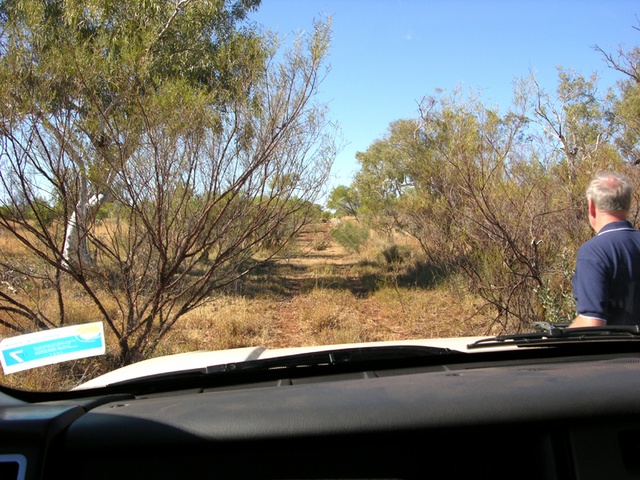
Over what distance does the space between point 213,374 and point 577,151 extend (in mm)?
7553

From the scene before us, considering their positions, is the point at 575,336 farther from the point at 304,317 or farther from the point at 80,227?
the point at 304,317

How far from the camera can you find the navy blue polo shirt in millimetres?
2352

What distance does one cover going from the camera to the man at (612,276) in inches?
92.6

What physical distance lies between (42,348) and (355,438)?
1.76m

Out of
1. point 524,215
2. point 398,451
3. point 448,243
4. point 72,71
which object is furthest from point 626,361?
point 448,243

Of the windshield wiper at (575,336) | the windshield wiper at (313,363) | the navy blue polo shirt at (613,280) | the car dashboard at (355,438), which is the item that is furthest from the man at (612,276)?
the car dashboard at (355,438)

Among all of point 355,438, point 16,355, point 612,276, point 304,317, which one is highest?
point 612,276

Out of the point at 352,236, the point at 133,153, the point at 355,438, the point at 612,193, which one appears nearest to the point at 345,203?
the point at 352,236

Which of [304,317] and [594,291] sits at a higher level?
[594,291]

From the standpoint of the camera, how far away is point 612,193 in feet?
8.23

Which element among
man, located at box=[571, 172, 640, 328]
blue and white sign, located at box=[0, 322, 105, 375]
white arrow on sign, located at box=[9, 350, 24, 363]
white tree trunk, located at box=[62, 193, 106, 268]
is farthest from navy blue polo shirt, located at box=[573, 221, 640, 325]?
white tree trunk, located at box=[62, 193, 106, 268]

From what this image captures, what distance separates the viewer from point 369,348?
94.8 inches

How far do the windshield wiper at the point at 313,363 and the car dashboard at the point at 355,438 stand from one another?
65cm

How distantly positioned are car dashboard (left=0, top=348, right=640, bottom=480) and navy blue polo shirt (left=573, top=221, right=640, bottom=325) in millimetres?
933
